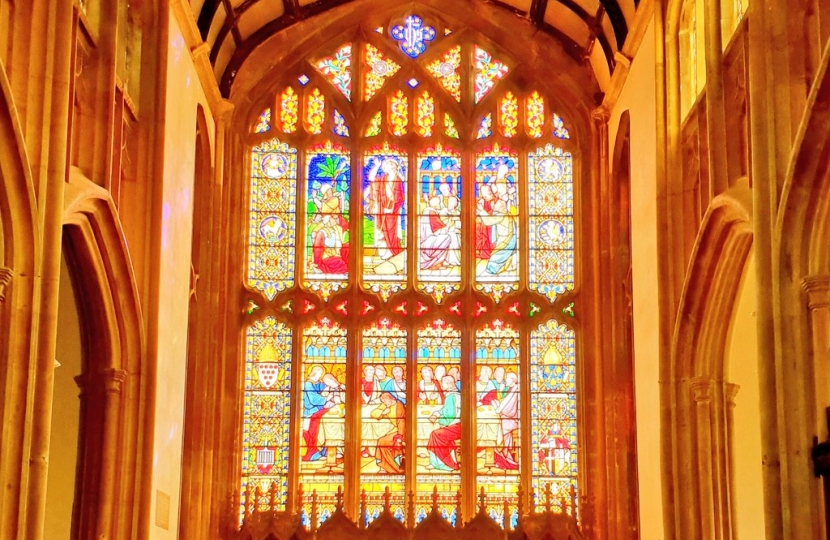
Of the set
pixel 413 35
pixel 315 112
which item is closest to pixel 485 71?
pixel 413 35

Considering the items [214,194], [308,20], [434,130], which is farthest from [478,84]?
[214,194]

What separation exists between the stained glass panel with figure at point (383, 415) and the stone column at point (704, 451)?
183 inches

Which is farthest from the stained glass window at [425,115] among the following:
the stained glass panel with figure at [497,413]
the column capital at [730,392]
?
A: the column capital at [730,392]

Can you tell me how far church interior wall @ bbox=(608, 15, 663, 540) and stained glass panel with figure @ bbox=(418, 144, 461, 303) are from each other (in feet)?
8.94

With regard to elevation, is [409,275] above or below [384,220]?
below

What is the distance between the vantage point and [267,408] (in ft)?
59.4

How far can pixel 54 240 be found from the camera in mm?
11562

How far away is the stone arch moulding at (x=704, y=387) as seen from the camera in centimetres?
1377

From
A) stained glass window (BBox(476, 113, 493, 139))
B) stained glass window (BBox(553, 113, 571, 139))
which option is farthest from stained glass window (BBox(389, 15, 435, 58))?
stained glass window (BBox(553, 113, 571, 139))

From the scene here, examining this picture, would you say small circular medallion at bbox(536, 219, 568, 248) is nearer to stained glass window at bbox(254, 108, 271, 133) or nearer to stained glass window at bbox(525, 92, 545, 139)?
stained glass window at bbox(525, 92, 545, 139)

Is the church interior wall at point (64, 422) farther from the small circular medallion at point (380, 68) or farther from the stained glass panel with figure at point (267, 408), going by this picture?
the small circular medallion at point (380, 68)

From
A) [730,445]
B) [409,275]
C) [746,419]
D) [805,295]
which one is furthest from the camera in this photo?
[409,275]

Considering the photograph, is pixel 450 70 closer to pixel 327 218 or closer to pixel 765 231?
pixel 327 218

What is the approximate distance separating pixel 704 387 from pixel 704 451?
61 centimetres
